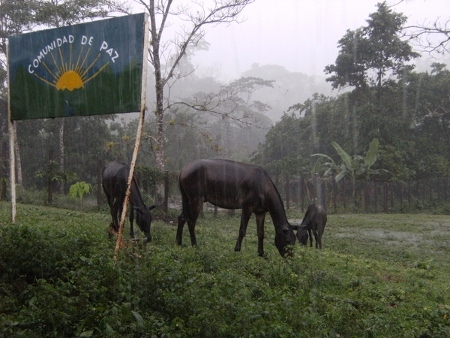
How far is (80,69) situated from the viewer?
647 cm

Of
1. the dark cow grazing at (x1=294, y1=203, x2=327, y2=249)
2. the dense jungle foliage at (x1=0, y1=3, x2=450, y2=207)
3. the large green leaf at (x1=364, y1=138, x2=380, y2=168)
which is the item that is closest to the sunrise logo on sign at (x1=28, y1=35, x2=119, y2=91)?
the dark cow grazing at (x1=294, y1=203, x2=327, y2=249)

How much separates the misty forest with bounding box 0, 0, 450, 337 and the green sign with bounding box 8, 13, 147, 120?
176cm

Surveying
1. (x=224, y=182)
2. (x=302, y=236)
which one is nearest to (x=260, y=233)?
(x=224, y=182)

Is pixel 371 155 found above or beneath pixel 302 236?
above

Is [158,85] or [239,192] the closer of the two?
[239,192]

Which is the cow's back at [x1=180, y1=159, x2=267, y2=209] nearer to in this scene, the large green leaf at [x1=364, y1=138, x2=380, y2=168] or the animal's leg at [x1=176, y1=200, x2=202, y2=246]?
the animal's leg at [x1=176, y1=200, x2=202, y2=246]

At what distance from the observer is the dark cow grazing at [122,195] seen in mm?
9188

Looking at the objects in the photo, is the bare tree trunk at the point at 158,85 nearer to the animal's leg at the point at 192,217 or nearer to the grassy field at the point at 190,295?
the animal's leg at the point at 192,217

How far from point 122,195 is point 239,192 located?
240 centimetres

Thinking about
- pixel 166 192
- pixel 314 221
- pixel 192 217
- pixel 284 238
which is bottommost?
pixel 284 238

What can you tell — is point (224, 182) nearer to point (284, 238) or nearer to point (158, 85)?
point (284, 238)

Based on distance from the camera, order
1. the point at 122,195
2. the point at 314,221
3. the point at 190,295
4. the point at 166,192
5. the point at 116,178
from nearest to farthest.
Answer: the point at 190,295
the point at 122,195
the point at 116,178
the point at 314,221
the point at 166,192

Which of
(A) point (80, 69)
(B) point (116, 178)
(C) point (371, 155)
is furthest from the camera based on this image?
(C) point (371, 155)

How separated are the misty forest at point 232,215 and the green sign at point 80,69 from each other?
176cm
